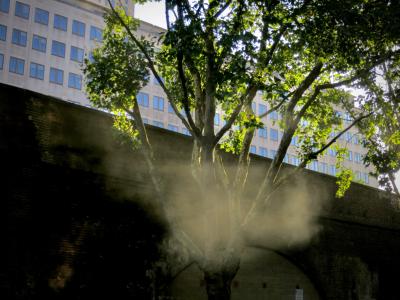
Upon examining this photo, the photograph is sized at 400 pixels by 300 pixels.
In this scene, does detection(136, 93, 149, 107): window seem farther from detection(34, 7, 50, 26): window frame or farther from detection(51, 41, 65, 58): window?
detection(34, 7, 50, 26): window frame

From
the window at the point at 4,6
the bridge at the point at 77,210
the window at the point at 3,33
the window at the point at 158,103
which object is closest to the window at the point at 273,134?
the window at the point at 158,103

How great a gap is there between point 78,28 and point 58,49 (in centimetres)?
255

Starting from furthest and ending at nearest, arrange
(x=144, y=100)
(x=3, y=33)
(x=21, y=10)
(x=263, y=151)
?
(x=263, y=151), (x=144, y=100), (x=21, y=10), (x=3, y=33)

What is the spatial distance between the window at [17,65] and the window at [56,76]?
7.52ft

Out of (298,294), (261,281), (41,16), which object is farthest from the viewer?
(41,16)

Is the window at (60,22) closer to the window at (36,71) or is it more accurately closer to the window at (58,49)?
the window at (58,49)

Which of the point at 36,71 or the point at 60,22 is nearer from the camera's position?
the point at 36,71

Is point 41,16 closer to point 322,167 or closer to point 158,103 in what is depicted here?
point 158,103

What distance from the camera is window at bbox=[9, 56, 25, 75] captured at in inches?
1704

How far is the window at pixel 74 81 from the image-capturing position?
4528 centimetres

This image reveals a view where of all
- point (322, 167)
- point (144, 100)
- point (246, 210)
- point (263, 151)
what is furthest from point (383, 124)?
point (322, 167)

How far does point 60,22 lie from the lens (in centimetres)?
4544

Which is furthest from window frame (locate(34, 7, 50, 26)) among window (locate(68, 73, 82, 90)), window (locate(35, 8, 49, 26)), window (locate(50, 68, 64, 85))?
window (locate(68, 73, 82, 90))

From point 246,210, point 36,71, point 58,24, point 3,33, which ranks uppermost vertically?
point 58,24
